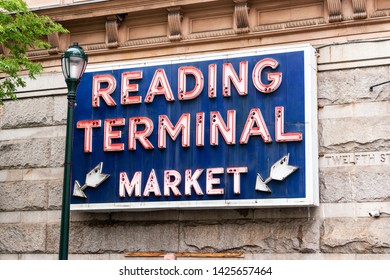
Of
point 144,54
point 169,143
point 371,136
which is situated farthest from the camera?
point 144,54

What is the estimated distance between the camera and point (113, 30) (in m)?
15.7

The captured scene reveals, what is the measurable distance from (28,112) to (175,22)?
150 inches

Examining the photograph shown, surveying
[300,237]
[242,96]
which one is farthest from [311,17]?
[300,237]

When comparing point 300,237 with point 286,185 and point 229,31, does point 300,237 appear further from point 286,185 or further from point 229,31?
point 229,31

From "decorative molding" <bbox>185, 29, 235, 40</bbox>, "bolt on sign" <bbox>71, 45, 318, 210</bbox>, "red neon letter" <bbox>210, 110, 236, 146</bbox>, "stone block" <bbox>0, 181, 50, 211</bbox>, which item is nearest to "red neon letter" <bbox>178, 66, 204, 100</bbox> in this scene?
"bolt on sign" <bbox>71, 45, 318, 210</bbox>

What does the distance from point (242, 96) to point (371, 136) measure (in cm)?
245

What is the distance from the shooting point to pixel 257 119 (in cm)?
1393

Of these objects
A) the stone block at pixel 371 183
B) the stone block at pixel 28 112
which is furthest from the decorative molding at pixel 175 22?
the stone block at pixel 371 183

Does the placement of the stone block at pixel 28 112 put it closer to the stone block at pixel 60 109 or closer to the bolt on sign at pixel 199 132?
the stone block at pixel 60 109

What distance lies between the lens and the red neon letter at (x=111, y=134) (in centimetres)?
1489

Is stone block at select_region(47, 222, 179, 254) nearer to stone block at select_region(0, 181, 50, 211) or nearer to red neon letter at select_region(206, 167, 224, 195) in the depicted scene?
stone block at select_region(0, 181, 50, 211)

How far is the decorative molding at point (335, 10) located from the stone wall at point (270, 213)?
0.54m

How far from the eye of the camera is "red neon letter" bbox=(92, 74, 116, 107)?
595 inches

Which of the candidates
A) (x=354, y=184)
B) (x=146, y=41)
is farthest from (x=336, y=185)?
(x=146, y=41)
